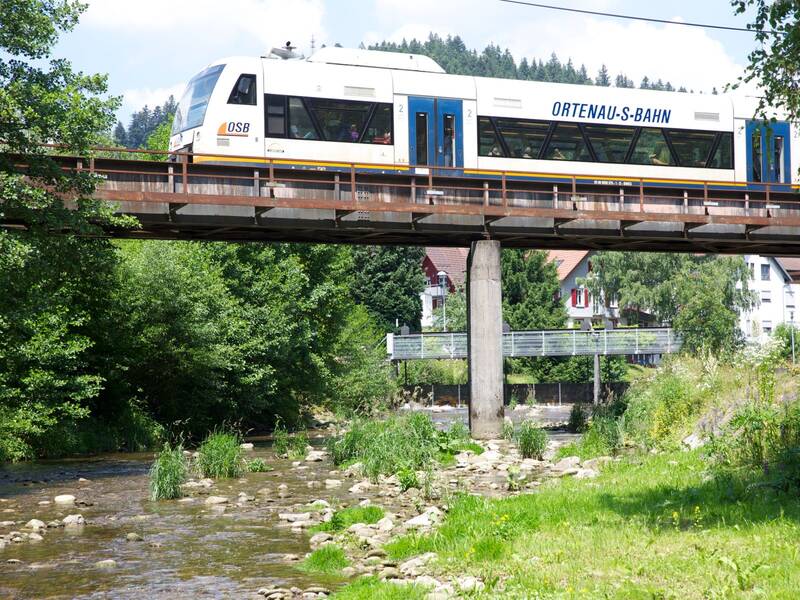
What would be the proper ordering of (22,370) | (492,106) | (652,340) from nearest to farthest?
(22,370), (492,106), (652,340)

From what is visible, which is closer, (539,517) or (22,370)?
(539,517)

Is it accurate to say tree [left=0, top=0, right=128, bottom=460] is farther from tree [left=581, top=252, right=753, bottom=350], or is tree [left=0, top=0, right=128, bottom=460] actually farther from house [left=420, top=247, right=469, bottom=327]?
house [left=420, top=247, right=469, bottom=327]

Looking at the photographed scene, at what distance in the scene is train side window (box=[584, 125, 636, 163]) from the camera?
33.2m

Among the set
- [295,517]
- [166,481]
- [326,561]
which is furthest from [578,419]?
[326,561]

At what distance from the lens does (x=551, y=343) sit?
61375 mm

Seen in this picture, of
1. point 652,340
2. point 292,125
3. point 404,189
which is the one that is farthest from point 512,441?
point 652,340

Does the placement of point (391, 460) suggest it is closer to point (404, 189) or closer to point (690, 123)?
point (404, 189)

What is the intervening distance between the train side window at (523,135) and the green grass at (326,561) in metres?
21.1

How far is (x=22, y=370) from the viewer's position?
2748cm

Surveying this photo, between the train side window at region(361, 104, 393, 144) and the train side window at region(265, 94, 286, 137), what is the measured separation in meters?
2.56

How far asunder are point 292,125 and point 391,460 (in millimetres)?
12598

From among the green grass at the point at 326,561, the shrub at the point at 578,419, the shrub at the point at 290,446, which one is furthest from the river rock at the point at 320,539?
the shrub at the point at 578,419

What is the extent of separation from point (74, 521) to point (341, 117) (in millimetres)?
16647

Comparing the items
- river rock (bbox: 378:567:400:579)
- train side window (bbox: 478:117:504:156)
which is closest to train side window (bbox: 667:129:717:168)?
train side window (bbox: 478:117:504:156)
